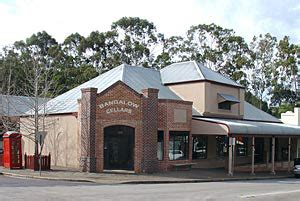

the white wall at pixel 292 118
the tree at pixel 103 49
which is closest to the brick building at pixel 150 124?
the white wall at pixel 292 118

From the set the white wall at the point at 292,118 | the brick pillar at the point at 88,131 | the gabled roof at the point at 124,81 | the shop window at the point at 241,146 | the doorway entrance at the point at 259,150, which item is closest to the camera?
the brick pillar at the point at 88,131

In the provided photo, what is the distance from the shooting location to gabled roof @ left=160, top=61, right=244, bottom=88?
34.8 metres

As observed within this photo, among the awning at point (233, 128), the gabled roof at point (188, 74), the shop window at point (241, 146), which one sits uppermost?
the gabled roof at point (188, 74)

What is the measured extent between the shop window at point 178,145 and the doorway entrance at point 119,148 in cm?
287

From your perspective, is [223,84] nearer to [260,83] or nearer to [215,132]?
[215,132]

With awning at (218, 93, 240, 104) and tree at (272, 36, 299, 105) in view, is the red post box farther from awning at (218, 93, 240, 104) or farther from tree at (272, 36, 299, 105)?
tree at (272, 36, 299, 105)

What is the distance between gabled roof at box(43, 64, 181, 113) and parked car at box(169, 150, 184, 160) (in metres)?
4.41

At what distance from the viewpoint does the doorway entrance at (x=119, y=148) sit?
2794cm

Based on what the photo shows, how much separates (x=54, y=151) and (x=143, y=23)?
34866 mm

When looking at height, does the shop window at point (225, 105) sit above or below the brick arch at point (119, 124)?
above

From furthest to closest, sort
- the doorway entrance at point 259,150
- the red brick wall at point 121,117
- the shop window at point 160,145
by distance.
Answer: the doorway entrance at point 259,150, the shop window at point 160,145, the red brick wall at point 121,117

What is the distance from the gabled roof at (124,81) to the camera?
32.2 metres

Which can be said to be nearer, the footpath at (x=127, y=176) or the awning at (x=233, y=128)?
the footpath at (x=127, y=176)

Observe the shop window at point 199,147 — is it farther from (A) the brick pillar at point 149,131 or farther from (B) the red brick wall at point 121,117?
(B) the red brick wall at point 121,117
